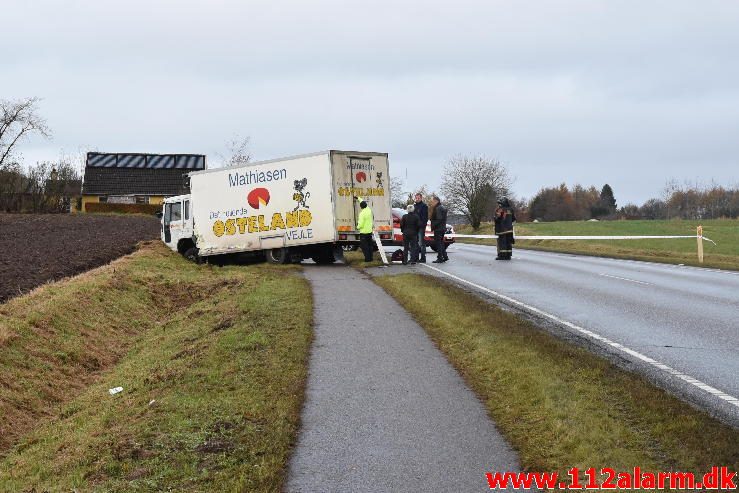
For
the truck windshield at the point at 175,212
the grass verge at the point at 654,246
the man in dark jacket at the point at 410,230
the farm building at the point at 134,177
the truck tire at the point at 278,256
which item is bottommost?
the grass verge at the point at 654,246

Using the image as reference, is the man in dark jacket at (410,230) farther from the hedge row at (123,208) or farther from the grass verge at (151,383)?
the hedge row at (123,208)

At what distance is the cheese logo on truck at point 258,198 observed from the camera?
26.8 meters

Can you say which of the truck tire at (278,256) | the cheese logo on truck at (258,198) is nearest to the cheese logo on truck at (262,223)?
the cheese logo on truck at (258,198)

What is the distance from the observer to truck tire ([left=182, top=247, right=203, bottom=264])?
94.6 ft

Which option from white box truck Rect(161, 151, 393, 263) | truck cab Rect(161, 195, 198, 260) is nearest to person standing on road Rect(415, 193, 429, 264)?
white box truck Rect(161, 151, 393, 263)

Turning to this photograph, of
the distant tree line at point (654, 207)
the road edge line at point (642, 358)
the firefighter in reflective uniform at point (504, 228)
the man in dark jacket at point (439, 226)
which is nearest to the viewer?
the road edge line at point (642, 358)

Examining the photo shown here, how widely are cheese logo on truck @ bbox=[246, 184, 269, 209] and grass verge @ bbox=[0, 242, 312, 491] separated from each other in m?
A: 6.39

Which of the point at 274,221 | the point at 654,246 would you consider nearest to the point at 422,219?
the point at 274,221

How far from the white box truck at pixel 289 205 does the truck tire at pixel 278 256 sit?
3 cm

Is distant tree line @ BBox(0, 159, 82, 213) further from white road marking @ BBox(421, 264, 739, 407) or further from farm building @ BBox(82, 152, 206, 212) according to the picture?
white road marking @ BBox(421, 264, 739, 407)

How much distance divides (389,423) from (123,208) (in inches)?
2681

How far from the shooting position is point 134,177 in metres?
85.6

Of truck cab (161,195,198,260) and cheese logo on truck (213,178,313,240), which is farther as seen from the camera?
truck cab (161,195,198,260)

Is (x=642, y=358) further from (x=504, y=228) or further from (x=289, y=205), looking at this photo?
(x=504, y=228)
